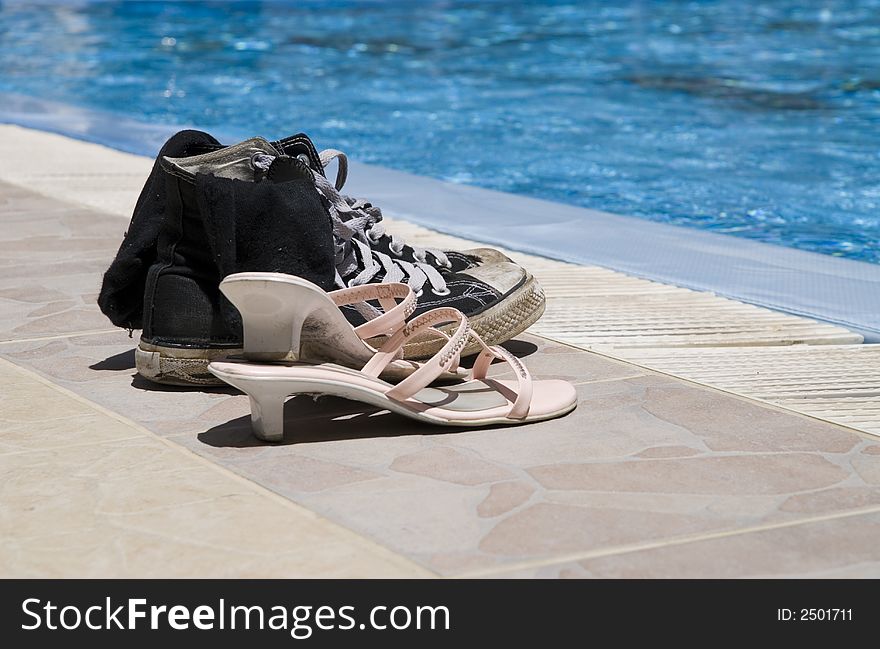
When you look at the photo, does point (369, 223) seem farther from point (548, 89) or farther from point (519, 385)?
point (548, 89)

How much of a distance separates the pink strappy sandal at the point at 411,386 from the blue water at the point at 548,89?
3.85 m

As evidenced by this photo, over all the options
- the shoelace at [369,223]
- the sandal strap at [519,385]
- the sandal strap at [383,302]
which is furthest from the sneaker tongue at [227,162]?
the sandal strap at [519,385]

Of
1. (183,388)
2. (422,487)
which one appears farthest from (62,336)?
(422,487)

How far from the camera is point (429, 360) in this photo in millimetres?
2699

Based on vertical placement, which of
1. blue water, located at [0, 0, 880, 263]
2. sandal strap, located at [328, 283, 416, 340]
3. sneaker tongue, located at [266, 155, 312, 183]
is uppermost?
sneaker tongue, located at [266, 155, 312, 183]

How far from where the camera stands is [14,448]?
2.51 metres

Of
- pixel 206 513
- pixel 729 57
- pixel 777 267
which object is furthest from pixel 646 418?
pixel 729 57

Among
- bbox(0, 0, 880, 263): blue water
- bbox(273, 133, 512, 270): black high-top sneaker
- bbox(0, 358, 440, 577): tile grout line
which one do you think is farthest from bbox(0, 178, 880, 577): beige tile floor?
bbox(0, 0, 880, 263): blue water

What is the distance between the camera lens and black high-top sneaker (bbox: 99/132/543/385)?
277 centimetres

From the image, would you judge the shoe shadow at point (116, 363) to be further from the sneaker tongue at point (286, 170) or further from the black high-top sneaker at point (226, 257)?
the sneaker tongue at point (286, 170)

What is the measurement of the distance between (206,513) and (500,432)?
0.70m

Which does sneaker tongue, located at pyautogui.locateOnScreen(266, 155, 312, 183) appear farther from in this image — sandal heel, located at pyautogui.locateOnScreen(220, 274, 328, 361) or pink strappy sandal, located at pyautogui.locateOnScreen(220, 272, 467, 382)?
sandal heel, located at pyautogui.locateOnScreen(220, 274, 328, 361)

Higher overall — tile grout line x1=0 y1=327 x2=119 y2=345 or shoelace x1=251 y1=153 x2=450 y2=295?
shoelace x1=251 y1=153 x2=450 y2=295

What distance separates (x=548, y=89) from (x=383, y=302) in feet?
29.0
